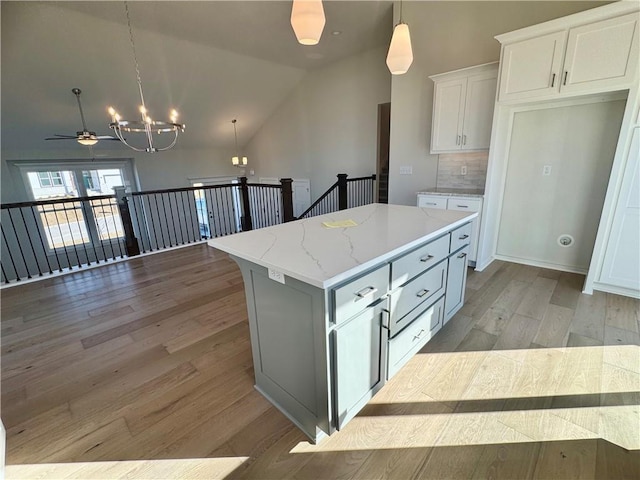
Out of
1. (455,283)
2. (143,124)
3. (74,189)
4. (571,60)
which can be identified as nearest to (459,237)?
(455,283)

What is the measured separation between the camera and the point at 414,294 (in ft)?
5.87

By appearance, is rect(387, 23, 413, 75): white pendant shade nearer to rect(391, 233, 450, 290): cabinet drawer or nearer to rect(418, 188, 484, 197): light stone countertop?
rect(391, 233, 450, 290): cabinet drawer

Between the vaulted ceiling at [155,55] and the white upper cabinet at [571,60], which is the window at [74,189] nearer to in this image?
the vaulted ceiling at [155,55]

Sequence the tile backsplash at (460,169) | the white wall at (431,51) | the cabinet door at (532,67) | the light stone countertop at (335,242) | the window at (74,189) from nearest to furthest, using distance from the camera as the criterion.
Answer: the light stone countertop at (335,242) < the cabinet door at (532,67) < the white wall at (431,51) < the tile backsplash at (460,169) < the window at (74,189)

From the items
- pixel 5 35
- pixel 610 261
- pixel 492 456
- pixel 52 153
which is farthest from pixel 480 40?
pixel 52 153

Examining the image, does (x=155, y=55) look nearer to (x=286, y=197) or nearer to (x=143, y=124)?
(x=143, y=124)

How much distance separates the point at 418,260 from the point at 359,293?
0.60 m

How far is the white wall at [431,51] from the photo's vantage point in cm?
313

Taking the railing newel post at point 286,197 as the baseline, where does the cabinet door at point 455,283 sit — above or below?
below

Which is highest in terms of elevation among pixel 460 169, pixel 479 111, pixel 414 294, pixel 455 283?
pixel 479 111

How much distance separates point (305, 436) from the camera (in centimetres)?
151

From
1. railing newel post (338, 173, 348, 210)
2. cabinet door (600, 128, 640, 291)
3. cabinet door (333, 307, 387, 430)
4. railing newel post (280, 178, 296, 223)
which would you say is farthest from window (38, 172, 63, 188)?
cabinet door (600, 128, 640, 291)

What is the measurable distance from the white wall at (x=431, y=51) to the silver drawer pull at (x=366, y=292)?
321 cm

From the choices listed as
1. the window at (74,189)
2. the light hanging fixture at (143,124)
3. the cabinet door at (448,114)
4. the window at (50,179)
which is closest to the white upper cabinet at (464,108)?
the cabinet door at (448,114)
